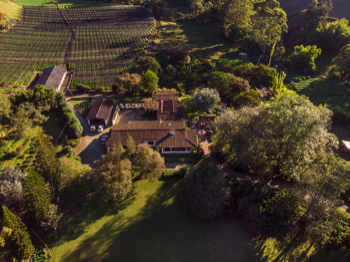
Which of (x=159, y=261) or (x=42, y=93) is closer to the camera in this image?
(x=159, y=261)

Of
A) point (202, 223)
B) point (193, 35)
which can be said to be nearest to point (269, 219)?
point (202, 223)

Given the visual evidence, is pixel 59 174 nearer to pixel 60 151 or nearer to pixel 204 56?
pixel 60 151

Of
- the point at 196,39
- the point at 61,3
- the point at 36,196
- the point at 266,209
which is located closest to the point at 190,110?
the point at 266,209

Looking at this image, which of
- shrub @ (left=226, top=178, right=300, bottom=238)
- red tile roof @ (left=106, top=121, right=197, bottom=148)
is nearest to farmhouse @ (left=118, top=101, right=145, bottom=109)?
red tile roof @ (left=106, top=121, right=197, bottom=148)

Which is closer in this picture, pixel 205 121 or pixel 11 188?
pixel 11 188

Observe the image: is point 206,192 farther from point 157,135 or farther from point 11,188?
point 11,188

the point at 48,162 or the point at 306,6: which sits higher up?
the point at 306,6

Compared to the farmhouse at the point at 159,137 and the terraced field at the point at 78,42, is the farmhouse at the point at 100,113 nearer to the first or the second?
the farmhouse at the point at 159,137
